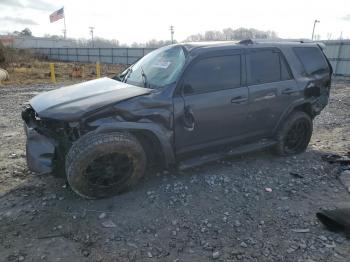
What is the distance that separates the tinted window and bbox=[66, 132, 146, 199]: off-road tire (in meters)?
1.02

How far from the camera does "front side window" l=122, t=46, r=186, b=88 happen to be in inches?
157

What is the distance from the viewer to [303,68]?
5031 millimetres

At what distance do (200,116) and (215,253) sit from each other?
170 cm

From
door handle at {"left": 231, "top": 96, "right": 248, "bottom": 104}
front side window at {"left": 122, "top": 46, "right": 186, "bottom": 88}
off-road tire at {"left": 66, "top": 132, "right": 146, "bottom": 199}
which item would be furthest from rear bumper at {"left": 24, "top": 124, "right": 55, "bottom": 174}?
door handle at {"left": 231, "top": 96, "right": 248, "bottom": 104}

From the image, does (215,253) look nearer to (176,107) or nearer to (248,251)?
(248,251)

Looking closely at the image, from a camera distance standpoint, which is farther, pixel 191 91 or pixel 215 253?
pixel 191 91

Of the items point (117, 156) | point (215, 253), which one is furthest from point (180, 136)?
point (215, 253)

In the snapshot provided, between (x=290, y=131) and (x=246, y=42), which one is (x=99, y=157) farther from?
(x=290, y=131)

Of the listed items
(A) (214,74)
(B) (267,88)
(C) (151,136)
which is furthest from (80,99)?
(B) (267,88)

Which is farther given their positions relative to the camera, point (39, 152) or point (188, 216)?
point (39, 152)

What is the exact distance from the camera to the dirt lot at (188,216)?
9.60ft

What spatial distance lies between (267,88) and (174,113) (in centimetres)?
158

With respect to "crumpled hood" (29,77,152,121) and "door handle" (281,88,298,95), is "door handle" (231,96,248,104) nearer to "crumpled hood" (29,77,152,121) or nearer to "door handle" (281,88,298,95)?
"door handle" (281,88,298,95)

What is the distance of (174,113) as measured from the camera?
380cm
